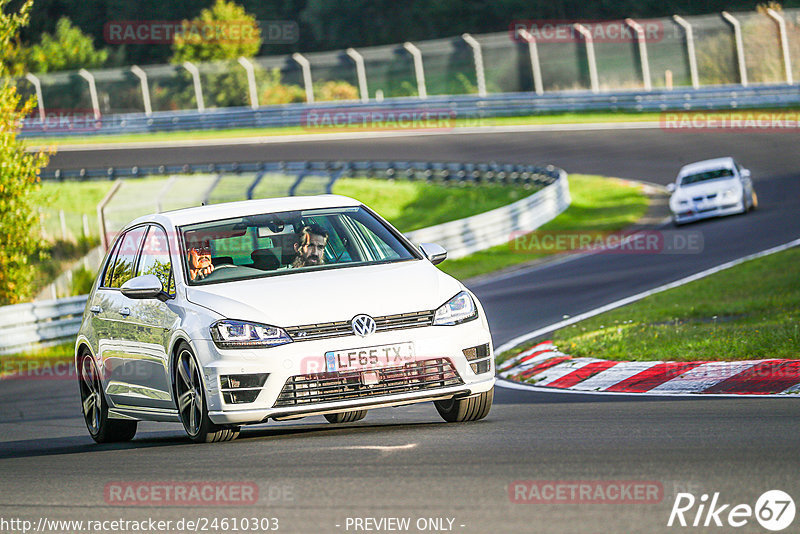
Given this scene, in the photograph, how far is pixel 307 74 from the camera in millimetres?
55156

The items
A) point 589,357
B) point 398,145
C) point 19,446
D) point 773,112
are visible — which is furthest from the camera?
point 398,145

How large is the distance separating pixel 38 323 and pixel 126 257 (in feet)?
35.7

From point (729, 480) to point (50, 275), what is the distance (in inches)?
1109

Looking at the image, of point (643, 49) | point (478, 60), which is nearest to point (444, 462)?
point (643, 49)

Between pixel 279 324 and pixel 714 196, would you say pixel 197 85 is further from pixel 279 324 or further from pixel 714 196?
pixel 279 324

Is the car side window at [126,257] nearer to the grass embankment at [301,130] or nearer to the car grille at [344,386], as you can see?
the car grille at [344,386]

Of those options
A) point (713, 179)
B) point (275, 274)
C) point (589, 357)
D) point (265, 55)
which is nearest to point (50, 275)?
point (713, 179)

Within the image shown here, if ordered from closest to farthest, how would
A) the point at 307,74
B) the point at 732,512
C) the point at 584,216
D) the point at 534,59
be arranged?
the point at 732,512, the point at 584,216, the point at 534,59, the point at 307,74

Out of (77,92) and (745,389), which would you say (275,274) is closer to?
(745,389)

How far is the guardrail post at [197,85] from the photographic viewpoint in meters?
55.6

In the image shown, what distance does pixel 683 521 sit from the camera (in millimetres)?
5180

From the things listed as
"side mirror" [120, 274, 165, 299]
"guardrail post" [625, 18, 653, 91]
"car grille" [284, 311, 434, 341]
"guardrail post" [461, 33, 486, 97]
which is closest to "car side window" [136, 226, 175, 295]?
"side mirror" [120, 274, 165, 299]

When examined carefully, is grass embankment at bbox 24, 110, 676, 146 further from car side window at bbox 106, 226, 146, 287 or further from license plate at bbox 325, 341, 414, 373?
license plate at bbox 325, 341, 414, 373

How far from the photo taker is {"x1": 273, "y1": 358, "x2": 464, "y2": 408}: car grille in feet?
25.4
